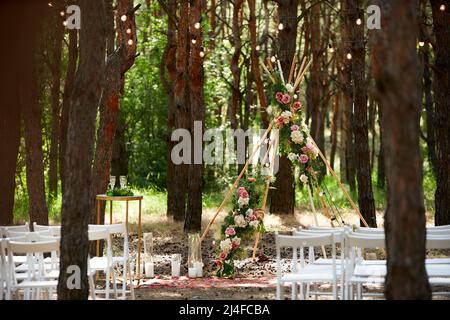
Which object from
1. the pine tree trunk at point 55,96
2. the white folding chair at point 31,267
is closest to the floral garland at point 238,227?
the white folding chair at point 31,267

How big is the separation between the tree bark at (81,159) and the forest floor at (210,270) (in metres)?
2.57

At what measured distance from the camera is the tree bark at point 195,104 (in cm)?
1675

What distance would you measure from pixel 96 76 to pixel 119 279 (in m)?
4.82

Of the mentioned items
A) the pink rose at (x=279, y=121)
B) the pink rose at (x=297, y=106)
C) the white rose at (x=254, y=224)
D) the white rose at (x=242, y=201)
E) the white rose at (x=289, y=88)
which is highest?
the white rose at (x=289, y=88)

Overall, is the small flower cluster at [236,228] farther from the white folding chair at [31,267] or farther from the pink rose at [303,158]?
the white folding chair at [31,267]

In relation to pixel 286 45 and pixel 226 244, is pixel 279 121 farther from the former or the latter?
pixel 286 45

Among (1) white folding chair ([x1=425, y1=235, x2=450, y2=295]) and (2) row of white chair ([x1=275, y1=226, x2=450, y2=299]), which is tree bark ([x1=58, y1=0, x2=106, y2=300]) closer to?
(2) row of white chair ([x1=275, y1=226, x2=450, y2=299])

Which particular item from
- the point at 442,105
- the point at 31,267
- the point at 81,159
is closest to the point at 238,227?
the point at 31,267

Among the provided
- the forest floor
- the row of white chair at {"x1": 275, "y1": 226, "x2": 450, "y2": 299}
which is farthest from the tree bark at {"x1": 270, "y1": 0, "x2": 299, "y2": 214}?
the row of white chair at {"x1": 275, "y1": 226, "x2": 450, "y2": 299}

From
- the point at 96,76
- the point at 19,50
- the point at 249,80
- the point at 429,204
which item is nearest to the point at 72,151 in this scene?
the point at 96,76

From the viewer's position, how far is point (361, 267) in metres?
9.30

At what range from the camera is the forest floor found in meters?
10.9

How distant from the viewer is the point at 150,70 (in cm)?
→ 2958

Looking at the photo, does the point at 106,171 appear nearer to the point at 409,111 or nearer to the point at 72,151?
the point at 72,151
